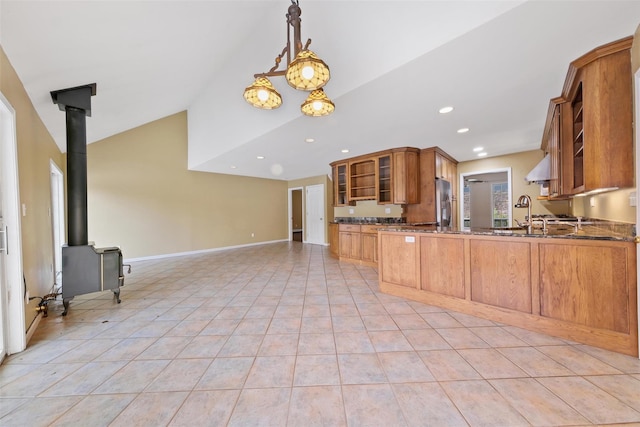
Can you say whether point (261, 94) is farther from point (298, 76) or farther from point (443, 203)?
point (443, 203)

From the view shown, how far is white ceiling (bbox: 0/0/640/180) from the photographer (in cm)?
162

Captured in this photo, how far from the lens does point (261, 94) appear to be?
7.86 ft

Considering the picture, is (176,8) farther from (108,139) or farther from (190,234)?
(190,234)

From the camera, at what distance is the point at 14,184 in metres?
1.88

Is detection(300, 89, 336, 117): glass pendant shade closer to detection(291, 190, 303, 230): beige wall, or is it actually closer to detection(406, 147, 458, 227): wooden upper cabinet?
detection(406, 147, 458, 227): wooden upper cabinet

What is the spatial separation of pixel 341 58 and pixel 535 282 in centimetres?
273

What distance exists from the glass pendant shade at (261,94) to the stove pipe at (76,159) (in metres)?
1.80

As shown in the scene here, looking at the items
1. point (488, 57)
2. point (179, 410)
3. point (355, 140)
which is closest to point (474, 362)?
point (179, 410)

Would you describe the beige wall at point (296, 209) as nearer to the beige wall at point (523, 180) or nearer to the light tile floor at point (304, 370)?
the beige wall at point (523, 180)

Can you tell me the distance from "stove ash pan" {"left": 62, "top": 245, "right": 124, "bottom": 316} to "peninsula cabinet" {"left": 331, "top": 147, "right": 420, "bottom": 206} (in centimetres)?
431

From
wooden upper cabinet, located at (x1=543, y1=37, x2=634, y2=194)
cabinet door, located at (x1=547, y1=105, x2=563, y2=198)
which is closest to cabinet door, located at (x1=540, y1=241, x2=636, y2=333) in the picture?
wooden upper cabinet, located at (x1=543, y1=37, x2=634, y2=194)

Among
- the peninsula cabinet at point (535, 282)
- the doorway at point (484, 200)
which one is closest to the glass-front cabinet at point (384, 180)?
the doorway at point (484, 200)

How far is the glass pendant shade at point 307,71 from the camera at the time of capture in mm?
1765

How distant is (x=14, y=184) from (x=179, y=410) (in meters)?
2.19
